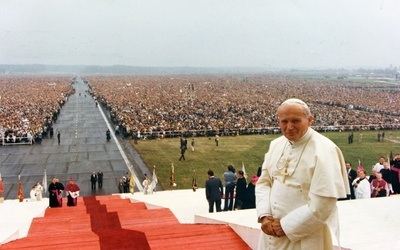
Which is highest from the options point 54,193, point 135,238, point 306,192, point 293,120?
point 293,120

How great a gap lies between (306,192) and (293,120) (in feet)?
1.45

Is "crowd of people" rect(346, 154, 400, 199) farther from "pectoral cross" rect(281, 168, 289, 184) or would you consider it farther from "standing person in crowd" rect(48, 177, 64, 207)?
"standing person in crowd" rect(48, 177, 64, 207)

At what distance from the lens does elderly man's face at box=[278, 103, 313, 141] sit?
2.69 meters

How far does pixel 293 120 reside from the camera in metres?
2.70

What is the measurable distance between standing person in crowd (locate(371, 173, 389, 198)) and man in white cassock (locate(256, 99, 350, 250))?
6243 mm

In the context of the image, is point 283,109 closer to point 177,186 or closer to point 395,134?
point 177,186

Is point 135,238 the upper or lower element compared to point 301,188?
lower

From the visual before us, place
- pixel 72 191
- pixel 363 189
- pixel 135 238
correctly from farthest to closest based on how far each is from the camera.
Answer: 1. pixel 72 191
2. pixel 363 189
3. pixel 135 238

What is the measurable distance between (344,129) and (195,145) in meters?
14.1

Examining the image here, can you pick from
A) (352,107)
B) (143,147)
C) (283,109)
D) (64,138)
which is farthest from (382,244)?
(352,107)

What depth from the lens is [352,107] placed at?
176 feet

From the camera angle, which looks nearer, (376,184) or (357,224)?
(357,224)

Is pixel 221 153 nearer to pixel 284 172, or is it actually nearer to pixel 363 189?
pixel 363 189

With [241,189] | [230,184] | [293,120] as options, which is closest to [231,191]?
[230,184]
